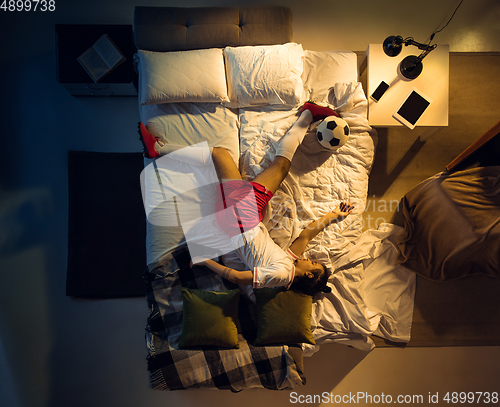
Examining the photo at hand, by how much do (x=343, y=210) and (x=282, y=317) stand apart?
0.87 meters

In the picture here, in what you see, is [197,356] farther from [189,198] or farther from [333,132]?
[333,132]

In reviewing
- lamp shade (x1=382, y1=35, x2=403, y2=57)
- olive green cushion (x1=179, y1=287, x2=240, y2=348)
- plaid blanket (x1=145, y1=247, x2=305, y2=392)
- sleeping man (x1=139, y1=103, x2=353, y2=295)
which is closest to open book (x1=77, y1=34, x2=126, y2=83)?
sleeping man (x1=139, y1=103, x2=353, y2=295)

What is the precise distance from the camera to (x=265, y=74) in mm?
2115

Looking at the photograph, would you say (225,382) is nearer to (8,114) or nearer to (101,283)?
(101,283)

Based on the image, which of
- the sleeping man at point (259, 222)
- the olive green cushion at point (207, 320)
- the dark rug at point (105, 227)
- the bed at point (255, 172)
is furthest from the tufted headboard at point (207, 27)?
the olive green cushion at point (207, 320)

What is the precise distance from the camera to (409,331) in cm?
227

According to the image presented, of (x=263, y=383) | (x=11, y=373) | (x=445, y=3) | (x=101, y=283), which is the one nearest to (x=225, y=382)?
(x=263, y=383)

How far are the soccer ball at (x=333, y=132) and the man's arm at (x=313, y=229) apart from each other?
0.47 m

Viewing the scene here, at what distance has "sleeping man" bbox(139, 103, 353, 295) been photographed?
1.96m

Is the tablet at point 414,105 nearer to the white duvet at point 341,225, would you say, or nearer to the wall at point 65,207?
the white duvet at point 341,225

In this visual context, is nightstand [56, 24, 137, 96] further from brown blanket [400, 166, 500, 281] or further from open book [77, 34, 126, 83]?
brown blanket [400, 166, 500, 281]

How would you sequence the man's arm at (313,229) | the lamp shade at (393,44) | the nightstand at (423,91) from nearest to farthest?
the lamp shade at (393,44) < the man's arm at (313,229) < the nightstand at (423,91)

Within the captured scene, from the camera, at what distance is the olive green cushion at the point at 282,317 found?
1.93 meters

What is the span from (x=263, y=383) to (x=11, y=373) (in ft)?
6.82
